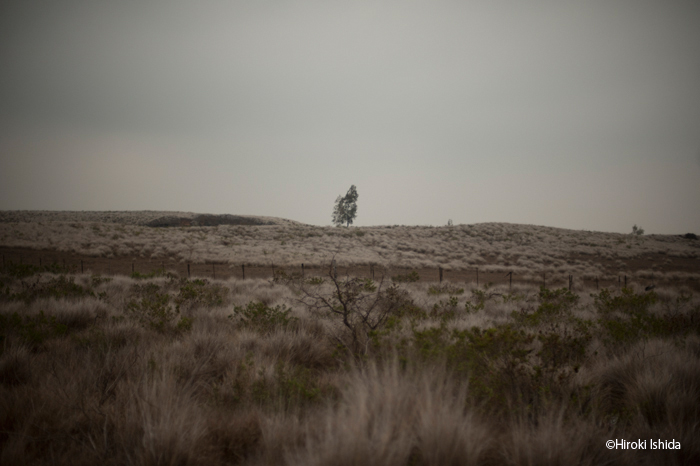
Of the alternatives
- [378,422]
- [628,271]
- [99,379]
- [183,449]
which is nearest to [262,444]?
[183,449]

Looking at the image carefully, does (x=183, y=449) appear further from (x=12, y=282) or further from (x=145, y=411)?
(x=12, y=282)

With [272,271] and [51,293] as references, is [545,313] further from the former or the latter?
[272,271]

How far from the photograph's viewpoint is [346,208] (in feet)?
275

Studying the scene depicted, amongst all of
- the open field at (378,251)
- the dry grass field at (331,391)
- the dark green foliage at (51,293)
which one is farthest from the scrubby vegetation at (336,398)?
the open field at (378,251)

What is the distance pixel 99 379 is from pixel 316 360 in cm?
300

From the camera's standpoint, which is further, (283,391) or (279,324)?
(279,324)

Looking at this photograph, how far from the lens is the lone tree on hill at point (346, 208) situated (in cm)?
8356

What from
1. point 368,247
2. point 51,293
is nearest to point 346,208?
point 368,247

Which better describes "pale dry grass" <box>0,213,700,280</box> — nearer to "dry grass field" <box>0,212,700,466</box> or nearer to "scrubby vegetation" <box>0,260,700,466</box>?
"dry grass field" <box>0,212,700,466</box>

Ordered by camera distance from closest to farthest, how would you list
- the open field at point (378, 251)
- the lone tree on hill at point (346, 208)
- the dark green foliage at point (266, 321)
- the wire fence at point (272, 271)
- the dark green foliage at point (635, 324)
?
the dark green foliage at point (635, 324) < the dark green foliage at point (266, 321) < the wire fence at point (272, 271) < the open field at point (378, 251) < the lone tree on hill at point (346, 208)

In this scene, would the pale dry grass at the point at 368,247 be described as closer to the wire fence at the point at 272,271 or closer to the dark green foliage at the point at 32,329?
the wire fence at the point at 272,271

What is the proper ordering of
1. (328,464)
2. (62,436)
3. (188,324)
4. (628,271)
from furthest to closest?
(628,271), (188,324), (62,436), (328,464)

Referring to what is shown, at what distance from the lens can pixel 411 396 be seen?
8.98 ft

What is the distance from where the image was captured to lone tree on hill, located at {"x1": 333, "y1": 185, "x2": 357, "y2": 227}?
8356 cm
